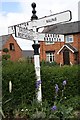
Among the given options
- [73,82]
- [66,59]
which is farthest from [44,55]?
[73,82]

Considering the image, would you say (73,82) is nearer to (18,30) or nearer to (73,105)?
(73,105)

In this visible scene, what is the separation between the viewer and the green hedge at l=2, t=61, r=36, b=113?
6.46m

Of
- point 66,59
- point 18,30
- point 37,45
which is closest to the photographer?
point 18,30

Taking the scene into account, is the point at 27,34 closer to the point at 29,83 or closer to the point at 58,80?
the point at 29,83

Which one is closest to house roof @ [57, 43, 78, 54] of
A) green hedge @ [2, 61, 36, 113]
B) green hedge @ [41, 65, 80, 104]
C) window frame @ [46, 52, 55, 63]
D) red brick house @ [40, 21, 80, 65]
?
red brick house @ [40, 21, 80, 65]

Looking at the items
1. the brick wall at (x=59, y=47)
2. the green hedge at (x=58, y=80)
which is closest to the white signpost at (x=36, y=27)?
the green hedge at (x=58, y=80)

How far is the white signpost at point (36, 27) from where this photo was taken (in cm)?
639

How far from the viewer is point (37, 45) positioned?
22.5 ft

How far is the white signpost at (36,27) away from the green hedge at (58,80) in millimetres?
373

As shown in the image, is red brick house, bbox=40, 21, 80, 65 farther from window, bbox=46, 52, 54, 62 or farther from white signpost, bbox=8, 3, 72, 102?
white signpost, bbox=8, 3, 72, 102

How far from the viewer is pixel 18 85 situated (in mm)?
6602

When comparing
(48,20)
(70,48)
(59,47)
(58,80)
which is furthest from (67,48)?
(48,20)

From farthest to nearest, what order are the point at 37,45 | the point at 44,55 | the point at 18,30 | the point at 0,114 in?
the point at 44,55, the point at 37,45, the point at 18,30, the point at 0,114

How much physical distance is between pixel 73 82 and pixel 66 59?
3257cm
